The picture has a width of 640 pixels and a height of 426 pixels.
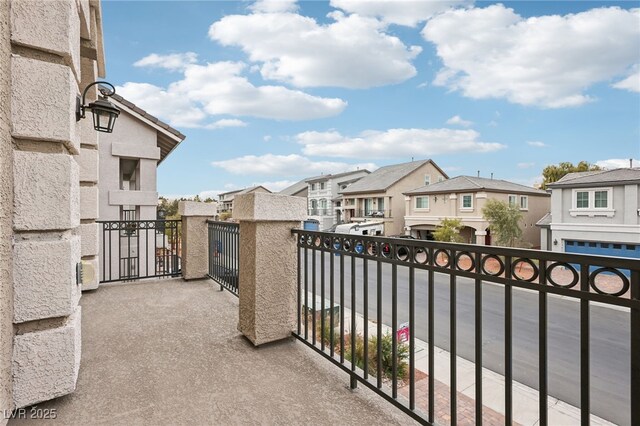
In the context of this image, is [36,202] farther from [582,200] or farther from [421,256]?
[582,200]

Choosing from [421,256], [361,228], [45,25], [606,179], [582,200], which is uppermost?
[606,179]

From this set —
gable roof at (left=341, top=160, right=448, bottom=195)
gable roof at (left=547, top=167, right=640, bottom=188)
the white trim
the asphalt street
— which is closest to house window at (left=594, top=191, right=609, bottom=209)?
gable roof at (left=547, top=167, right=640, bottom=188)

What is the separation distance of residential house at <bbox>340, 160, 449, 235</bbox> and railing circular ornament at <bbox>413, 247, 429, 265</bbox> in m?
30.0

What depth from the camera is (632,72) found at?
2925cm

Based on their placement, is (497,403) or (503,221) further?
(503,221)

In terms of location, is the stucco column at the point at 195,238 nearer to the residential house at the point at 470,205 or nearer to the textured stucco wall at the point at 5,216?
the textured stucco wall at the point at 5,216

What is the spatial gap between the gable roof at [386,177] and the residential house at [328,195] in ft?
12.8

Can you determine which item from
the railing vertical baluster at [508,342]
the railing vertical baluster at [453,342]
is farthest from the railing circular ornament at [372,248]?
the railing vertical baluster at [508,342]

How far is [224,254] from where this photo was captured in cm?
468

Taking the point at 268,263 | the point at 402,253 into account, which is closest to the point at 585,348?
the point at 402,253

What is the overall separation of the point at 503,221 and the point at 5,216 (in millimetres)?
24350

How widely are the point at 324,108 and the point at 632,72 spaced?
31499mm

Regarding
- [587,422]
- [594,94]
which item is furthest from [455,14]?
[594,94]

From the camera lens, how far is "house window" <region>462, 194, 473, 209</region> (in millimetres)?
24938
